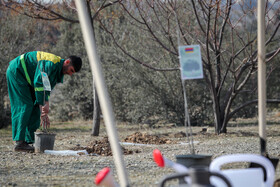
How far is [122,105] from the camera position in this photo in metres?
13.4

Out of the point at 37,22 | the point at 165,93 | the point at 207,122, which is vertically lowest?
the point at 207,122

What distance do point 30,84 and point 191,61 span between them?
3.48m

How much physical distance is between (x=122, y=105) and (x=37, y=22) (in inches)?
136

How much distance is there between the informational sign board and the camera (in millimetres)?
4254

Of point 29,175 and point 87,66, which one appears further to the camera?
point 87,66

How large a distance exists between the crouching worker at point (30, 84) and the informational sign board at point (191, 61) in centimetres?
290

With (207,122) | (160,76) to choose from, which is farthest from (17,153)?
(207,122)

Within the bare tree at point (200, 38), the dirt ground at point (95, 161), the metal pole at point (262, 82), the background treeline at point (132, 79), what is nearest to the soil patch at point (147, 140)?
the dirt ground at point (95, 161)

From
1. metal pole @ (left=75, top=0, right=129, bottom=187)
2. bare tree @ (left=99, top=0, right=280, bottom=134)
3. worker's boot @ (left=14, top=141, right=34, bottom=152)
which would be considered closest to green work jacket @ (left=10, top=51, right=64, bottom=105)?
worker's boot @ (left=14, top=141, right=34, bottom=152)

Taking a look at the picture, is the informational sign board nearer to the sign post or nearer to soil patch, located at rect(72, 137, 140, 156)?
the sign post

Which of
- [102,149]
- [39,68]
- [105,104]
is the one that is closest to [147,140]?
[102,149]

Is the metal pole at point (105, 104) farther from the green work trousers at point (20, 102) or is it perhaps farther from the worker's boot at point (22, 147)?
the worker's boot at point (22, 147)

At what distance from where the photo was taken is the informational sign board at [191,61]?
425 cm

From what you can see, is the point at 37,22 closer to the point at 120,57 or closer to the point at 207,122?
the point at 120,57
